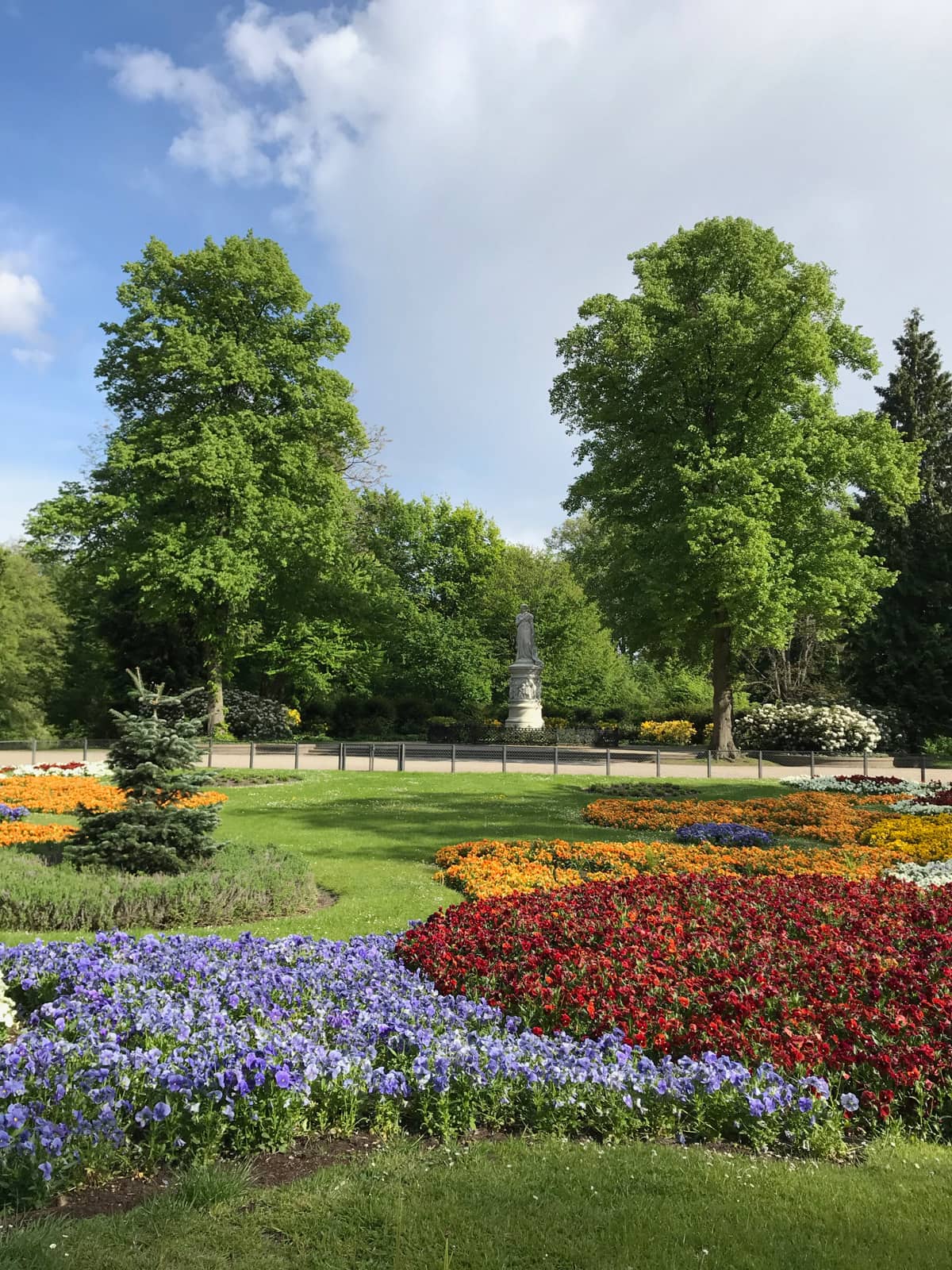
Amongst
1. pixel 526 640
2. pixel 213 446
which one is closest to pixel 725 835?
pixel 213 446

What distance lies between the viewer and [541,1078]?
4.30m

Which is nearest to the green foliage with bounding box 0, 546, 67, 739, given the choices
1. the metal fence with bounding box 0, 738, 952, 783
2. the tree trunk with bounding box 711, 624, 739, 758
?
the metal fence with bounding box 0, 738, 952, 783

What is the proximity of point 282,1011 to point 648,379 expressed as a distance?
25.7m

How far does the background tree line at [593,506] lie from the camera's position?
2564cm

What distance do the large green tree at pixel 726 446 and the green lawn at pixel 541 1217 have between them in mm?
20902

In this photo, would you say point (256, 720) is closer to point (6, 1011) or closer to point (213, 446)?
point (213, 446)

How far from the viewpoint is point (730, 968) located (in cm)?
584

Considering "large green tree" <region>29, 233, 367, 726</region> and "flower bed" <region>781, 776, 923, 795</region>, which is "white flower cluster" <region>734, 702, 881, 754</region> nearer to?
"flower bed" <region>781, 776, 923, 795</region>

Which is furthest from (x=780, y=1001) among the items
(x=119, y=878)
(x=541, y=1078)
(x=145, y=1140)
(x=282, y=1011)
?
(x=119, y=878)

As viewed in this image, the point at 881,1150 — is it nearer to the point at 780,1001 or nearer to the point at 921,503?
the point at 780,1001

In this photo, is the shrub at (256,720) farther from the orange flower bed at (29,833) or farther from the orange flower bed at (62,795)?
the orange flower bed at (29,833)

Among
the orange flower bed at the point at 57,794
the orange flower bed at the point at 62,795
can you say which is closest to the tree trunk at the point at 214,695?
the orange flower bed at the point at 57,794

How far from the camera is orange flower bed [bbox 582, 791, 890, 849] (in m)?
13.1

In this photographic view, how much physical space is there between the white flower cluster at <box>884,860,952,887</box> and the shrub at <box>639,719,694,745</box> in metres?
24.0
